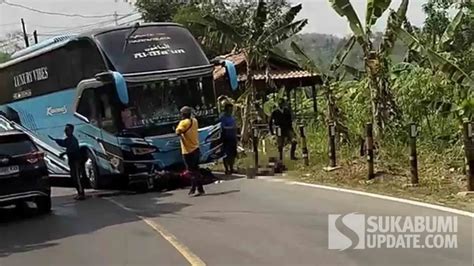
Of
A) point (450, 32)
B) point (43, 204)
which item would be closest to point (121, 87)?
point (43, 204)

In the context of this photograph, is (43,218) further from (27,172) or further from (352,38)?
(352,38)

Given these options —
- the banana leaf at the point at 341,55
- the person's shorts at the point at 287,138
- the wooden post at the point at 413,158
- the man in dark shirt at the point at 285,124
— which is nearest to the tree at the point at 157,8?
the man in dark shirt at the point at 285,124

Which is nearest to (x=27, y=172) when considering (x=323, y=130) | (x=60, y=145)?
(x=60, y=145)

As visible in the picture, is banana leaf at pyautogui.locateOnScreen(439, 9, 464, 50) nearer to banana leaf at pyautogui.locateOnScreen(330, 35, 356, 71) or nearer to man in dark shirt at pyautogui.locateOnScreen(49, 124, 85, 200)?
banana leaf at pyautogui.locateOnScreen(330, 35, 356, 71)

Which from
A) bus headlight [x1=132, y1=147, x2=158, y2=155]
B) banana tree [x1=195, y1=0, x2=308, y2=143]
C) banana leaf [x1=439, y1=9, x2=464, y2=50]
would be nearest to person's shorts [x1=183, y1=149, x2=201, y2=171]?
bus headlight [x1=132, y1=147, x2=158, y2=155]

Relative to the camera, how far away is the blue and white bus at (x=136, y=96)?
16641mm

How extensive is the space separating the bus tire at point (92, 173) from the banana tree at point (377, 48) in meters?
6.60

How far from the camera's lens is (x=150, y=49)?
55.7ft

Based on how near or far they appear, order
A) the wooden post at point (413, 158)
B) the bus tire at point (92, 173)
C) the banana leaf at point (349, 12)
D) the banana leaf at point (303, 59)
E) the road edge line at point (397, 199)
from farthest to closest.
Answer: the banana leaf at point (303, 59) < the bus tire at point (92, 173) < the banana leaf at point (349, 12) < the wooden post at point (413, 158) < the road edge line at point (397, 199)

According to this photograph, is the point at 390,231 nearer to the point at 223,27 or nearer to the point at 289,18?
the point at 223,27

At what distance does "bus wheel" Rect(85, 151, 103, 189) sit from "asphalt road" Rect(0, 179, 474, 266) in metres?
2.42

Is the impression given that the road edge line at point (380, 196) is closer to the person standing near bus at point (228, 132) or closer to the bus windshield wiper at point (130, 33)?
the person standing near bus at point (228, 132)

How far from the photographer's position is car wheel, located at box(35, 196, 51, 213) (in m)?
14.5

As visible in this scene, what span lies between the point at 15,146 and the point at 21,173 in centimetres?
59
